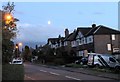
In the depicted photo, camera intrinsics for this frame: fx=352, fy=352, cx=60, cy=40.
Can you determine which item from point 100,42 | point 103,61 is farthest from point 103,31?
point 103,61

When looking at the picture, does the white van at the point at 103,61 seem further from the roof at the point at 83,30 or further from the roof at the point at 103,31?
the roof at the point at 83,30

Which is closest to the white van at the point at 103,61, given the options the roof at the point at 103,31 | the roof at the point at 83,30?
the roof at the point at 103,31

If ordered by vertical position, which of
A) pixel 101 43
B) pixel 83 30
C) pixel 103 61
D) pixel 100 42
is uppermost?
pixel 83 30

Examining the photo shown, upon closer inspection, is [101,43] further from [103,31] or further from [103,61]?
[103,61]

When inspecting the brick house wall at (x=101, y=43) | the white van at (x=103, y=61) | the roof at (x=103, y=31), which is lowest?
the white van at (x=103, y=61)

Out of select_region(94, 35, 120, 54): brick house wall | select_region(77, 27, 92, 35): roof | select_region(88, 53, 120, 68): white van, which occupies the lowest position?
select_region(88, 53, 120, 68): white van

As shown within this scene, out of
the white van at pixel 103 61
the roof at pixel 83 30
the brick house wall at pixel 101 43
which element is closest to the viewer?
the white van at pixel 103 61

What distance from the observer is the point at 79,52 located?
85625mm

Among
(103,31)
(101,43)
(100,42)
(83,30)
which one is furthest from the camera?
(83,30)

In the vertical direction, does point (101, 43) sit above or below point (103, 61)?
above

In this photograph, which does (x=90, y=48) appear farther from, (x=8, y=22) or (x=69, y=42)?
(x=8, y=22)

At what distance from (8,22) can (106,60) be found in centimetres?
2473

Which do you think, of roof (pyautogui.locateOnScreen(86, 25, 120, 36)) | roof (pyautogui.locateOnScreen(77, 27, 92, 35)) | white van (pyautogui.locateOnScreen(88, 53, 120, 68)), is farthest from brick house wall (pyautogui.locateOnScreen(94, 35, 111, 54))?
white van (pyautogui.locateOnScreen(88, 53, 120, 68))

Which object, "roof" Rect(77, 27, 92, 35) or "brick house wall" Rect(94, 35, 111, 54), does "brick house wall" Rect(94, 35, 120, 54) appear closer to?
"brick house wall" Rect(94, 35, 111, 54)
